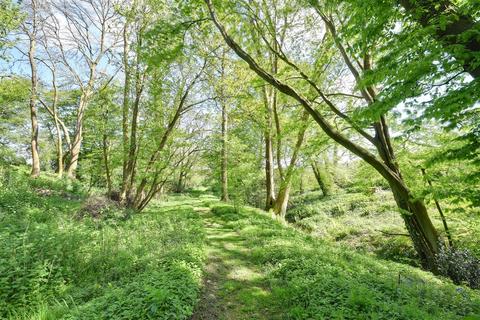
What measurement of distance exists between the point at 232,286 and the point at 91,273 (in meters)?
2.64

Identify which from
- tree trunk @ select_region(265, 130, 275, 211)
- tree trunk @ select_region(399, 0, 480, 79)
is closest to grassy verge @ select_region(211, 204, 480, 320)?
tree trunk @ select_region(399, 0, 480, 79)

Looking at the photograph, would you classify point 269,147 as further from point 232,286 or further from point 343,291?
point 343,291

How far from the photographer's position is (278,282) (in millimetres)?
5117

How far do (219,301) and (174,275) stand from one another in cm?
92

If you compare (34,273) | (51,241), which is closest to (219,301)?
(34,273)

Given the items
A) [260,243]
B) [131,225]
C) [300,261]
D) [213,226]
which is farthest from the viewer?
[213,226]

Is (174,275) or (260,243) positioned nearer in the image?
(174,275)

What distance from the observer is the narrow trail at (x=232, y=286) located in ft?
13.8

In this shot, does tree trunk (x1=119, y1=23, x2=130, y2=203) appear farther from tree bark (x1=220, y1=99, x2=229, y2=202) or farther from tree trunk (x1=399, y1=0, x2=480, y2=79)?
tree trunk (x1=399, y1=0, x2=480, y2=79)

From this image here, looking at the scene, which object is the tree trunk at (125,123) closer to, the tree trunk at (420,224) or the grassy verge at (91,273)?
the grassy verge at (91,273)

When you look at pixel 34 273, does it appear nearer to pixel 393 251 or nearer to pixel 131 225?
pixel 131 225

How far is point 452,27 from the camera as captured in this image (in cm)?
470

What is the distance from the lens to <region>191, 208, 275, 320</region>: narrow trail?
4.21 metres

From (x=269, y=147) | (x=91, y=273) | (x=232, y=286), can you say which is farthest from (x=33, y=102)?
(x=232, y=286)
